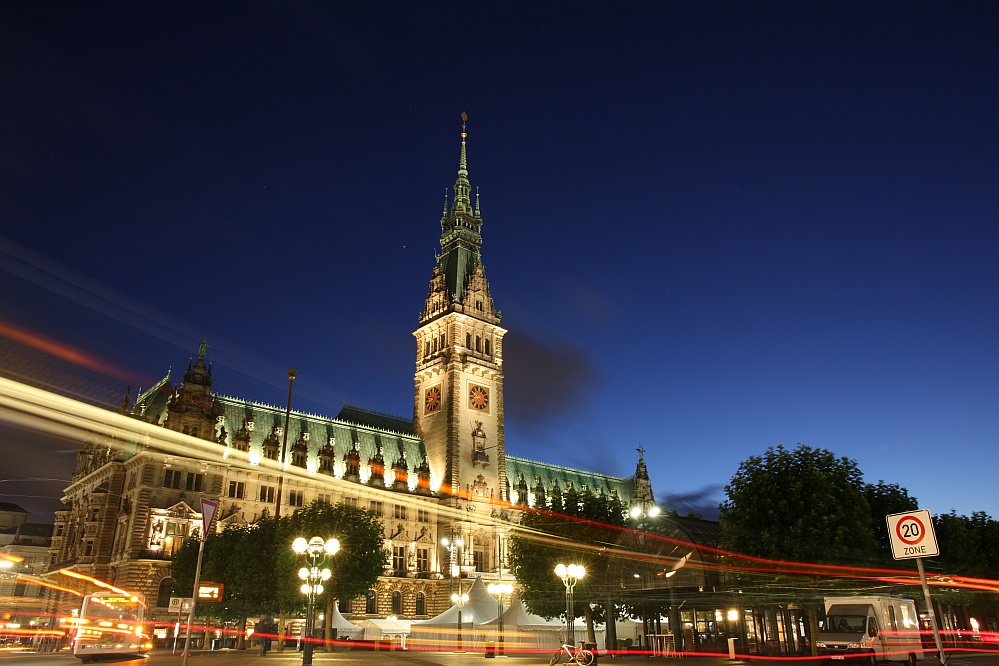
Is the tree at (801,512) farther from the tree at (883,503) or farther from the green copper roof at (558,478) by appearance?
the green copper roof at (558,478)

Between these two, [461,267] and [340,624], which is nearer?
[340,624]

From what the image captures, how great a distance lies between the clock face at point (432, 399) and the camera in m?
108

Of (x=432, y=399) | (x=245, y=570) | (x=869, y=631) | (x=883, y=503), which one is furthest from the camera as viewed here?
(x=432, y=399)

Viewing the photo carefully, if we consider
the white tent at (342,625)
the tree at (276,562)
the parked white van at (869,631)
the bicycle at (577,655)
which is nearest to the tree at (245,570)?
the tree at (276,562)

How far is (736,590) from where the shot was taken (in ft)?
149

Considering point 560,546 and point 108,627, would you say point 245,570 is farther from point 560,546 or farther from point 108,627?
point 560,546

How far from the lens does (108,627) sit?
39.1m

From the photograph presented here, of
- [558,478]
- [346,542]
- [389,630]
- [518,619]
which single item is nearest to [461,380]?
[558,478]

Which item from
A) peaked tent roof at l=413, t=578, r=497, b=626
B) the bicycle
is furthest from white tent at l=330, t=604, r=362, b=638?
the bicycle

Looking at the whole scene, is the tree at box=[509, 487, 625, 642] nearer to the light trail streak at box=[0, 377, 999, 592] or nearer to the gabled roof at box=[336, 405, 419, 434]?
the light trail streak at box=[0, 377, 999, 592]

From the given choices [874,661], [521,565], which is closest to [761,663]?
[874,661]

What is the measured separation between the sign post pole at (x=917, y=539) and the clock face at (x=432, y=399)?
9307cm

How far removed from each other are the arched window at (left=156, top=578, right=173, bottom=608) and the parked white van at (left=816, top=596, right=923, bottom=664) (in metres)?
62.3

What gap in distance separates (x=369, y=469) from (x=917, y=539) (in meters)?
89.1
